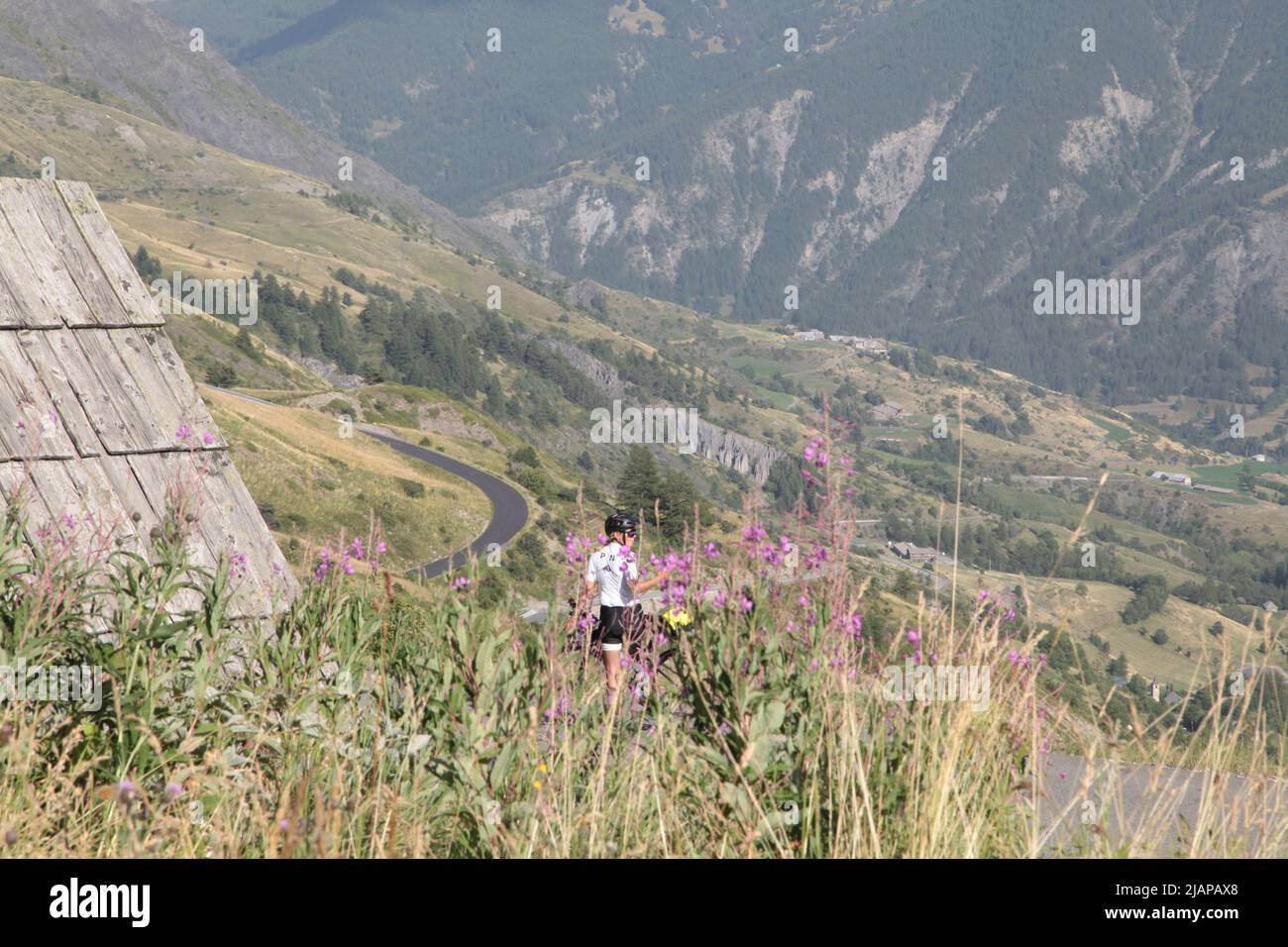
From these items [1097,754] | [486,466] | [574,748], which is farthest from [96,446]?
[486,466]

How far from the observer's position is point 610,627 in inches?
406

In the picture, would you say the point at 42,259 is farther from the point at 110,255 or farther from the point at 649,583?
the point at 649,583

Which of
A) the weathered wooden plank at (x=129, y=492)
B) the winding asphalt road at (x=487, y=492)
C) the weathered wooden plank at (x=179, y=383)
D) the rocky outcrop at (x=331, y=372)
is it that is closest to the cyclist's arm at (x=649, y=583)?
the weathered wooden plank at (x=179, y=383)

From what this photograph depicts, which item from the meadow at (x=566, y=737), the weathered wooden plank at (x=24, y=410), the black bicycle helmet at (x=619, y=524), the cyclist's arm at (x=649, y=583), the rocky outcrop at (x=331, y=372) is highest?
the rocky outcrop at (x=331, y=372)

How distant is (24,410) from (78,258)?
160cm

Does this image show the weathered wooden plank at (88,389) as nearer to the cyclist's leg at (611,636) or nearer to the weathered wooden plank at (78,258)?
the weathered wooden plank at (78,258)

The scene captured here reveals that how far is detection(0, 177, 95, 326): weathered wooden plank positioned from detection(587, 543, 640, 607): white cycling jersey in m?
4.32

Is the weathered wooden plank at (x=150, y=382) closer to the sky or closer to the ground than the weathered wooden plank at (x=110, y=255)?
closer to the ground

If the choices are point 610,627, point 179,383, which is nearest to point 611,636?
point 610,627

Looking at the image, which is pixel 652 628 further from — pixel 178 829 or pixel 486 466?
pixel 486 466

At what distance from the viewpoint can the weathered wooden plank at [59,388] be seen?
8.16m

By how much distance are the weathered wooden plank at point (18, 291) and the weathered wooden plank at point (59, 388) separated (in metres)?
0.12
